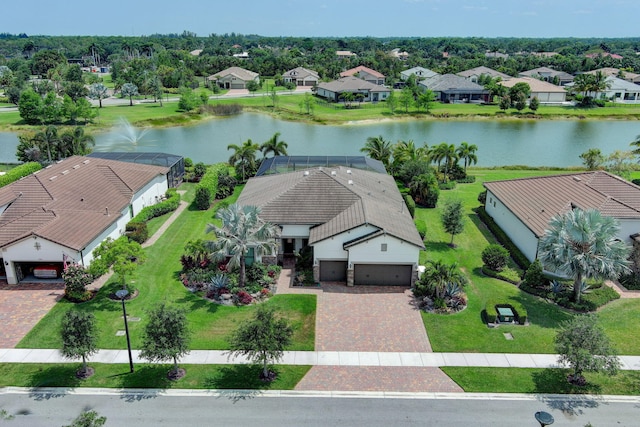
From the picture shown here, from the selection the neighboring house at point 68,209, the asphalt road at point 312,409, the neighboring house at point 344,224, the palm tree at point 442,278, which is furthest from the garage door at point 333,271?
the neighboring house at point 68,209

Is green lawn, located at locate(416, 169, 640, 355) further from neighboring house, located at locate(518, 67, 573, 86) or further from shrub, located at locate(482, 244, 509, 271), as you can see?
neighboring house, located at locate(518, 67, 573, 86)

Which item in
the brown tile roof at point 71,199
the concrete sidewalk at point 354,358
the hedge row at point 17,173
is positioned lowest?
the concrete sidewalk at point 354,358

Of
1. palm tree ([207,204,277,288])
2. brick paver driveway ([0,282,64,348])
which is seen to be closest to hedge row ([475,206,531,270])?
palm tree ([207,204,277,288])

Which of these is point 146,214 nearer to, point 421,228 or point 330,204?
point 330,204

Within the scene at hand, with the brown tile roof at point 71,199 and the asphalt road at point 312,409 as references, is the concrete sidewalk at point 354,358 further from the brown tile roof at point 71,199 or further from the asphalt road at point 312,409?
the brown tile roof at point 71,199

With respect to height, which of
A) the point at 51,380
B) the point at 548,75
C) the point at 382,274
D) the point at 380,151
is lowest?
the point at 51,380

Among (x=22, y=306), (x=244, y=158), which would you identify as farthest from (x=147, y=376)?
(x=244, y=158)

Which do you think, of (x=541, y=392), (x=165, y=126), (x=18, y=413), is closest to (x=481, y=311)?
(x=541, y=392)
